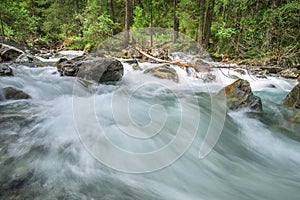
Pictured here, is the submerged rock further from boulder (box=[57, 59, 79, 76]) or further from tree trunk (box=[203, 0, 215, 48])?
tree trunk (box=[203, 0, 215, 48])

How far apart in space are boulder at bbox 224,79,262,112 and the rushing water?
0.19 metres

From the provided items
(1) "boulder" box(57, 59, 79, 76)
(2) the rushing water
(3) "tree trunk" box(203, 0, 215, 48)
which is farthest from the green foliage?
(2) the rushing water

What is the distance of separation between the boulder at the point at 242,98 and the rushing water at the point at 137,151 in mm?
191

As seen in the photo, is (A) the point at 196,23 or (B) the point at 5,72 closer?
(B) the point at 5,72

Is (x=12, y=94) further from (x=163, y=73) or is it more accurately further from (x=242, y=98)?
(x=242, y=98)

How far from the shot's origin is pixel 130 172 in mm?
2498

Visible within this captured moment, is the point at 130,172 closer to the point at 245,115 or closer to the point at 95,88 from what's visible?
the point at 245,115

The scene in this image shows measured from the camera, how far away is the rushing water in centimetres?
217

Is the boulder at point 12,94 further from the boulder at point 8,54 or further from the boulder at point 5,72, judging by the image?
the boulder at point 8,54

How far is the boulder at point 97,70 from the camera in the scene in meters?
5.89

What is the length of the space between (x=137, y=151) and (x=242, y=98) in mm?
3060

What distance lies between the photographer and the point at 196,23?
16.7 metres

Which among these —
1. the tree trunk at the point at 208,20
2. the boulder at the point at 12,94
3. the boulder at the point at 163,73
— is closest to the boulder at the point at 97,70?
the boulder at the point at 163,73

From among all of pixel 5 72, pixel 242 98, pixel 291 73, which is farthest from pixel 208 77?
pixel 5 72
